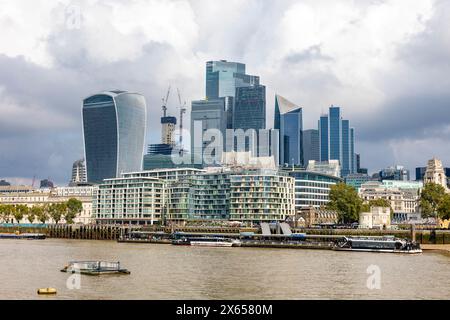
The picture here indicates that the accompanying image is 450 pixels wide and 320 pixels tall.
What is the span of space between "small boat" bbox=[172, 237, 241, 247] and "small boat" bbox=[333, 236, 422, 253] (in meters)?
27.1

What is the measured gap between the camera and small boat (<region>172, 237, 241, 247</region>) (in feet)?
492

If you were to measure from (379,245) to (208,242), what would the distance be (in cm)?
4307

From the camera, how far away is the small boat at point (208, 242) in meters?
150

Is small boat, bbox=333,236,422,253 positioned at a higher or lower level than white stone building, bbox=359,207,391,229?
lower

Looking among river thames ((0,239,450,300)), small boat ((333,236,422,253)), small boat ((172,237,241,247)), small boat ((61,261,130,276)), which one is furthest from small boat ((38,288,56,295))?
small boat ((172,237,241,247))

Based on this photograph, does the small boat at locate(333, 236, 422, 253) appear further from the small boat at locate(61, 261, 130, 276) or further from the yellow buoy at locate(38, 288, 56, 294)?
the yellow buoy at locate(38, 288, 56, 294)

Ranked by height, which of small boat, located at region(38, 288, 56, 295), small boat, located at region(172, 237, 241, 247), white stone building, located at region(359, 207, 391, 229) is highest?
white stone building, located at region(359, 207, 391, 229)

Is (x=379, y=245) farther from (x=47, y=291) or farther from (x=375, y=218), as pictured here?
(x=47, y=291)

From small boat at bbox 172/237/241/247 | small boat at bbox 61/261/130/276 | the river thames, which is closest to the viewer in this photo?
the river thames

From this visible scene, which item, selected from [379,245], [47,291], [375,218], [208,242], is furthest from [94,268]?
[375,218]

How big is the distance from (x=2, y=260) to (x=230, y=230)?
103 meters

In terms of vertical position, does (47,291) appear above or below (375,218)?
below

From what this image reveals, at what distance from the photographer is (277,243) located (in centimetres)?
14650

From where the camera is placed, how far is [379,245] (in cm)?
12700
